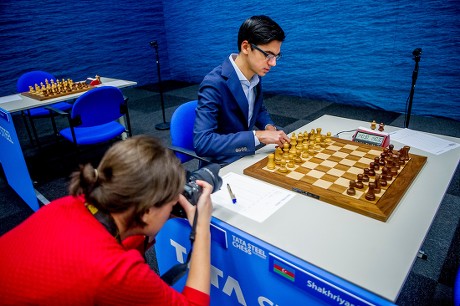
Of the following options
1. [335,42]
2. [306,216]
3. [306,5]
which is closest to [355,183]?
[306,216]

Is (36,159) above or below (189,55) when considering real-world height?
below

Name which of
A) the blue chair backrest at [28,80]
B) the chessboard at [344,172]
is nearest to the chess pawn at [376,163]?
the chessboard at [344,172]

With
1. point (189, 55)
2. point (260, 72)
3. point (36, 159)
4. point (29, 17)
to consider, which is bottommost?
point (36, 159)

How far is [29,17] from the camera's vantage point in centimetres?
488

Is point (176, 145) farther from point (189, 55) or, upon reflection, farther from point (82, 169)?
point (189, 55)

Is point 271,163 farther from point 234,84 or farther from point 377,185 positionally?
point 234,84

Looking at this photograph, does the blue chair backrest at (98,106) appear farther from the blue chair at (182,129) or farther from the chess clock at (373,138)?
the chess clock at (373,138)

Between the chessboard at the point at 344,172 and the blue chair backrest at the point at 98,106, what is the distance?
5.64 ft

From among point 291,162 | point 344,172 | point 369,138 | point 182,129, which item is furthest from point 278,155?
point 182,129

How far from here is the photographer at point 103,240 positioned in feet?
2.21

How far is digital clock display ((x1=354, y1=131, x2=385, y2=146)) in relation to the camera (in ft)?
5.15

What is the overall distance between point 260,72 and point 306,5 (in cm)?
356

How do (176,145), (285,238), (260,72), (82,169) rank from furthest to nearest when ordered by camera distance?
(176,145) < (260,72) < (285,238) < (82,169)

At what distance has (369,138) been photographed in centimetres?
161
